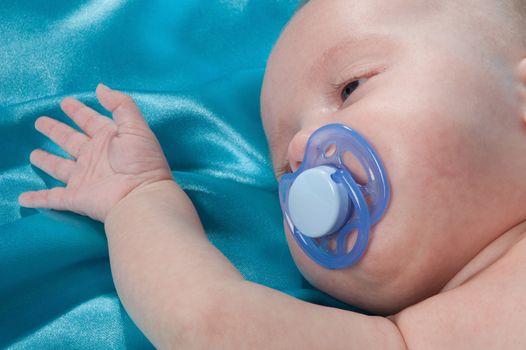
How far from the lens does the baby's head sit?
91cm

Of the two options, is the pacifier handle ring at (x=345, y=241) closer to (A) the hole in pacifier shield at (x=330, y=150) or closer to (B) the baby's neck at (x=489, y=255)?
(A) the hole in pacifier shield at (x=330, y=150)

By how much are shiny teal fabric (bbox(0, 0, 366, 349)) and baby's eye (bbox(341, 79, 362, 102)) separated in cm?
35

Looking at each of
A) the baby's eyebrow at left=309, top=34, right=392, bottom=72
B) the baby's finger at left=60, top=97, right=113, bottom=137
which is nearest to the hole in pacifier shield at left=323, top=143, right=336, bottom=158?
the baby's eyebrow at left=309, top=34, right=392, bottom=72

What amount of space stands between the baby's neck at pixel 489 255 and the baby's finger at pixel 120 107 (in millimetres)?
658

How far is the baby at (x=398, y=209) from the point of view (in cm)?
85

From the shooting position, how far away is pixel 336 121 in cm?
98

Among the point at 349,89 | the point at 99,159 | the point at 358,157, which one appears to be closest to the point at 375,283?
the point at 358,157

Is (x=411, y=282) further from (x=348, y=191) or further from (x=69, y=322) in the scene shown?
(x=69, y=322)

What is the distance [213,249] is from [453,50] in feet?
1.49

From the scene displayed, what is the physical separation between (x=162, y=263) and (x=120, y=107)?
18.3 inches

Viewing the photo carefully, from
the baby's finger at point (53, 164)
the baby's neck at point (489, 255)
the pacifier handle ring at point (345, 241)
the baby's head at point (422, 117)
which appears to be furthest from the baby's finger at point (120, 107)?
the baby's neck at point (489, 255)

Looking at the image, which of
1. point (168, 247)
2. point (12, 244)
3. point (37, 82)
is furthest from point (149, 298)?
point (37, 82)

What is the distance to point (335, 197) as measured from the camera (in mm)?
931

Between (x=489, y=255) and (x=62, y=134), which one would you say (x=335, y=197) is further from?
(x=62, y=134)
